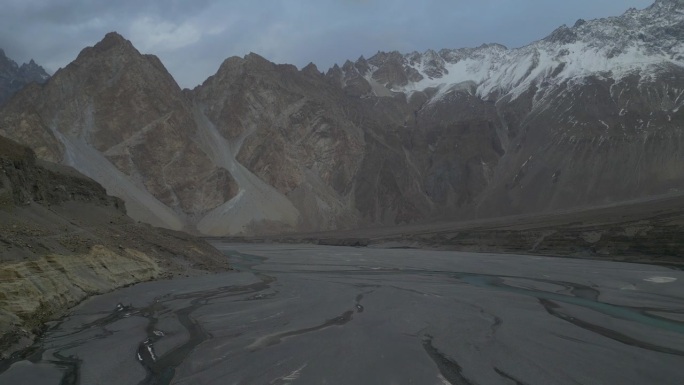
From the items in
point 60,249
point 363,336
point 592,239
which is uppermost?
point 60,249

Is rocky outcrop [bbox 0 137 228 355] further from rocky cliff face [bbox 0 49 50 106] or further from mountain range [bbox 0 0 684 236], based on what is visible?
rocky cliff face [bbox 0 49 50 106]

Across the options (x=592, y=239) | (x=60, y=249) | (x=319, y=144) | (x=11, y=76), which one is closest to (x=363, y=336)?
(x=60, y=249)

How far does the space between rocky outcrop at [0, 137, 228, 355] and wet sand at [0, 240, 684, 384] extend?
0.96 metres

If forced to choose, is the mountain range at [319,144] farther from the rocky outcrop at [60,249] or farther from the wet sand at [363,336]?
the wet sand at [363,336]

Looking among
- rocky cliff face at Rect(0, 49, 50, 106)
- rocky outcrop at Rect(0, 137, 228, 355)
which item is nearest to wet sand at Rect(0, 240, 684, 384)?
rocky outcrop at Rect(0, 137, 228, 355)

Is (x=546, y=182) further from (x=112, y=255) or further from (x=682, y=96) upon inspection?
(x=112, y=255)

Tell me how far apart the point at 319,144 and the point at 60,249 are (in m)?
128

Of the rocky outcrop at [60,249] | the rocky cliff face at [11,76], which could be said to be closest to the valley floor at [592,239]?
the rocky outcrop at [60,249]

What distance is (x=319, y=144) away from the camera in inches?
5856

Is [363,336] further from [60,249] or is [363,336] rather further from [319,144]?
[319,144]

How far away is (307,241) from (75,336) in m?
83.0

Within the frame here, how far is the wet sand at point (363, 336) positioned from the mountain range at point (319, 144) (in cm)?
7767

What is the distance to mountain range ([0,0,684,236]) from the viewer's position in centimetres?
11181

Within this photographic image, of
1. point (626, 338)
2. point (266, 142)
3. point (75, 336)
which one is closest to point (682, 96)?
point (266, 142)
